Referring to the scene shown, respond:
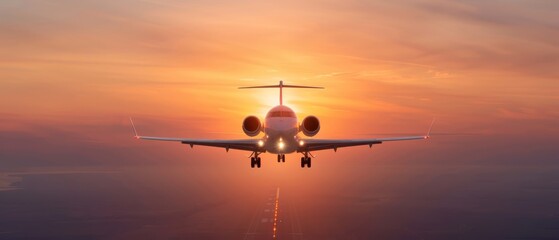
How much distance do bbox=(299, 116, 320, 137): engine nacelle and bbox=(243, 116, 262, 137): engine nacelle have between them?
4.73m

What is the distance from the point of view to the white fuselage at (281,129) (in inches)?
2377

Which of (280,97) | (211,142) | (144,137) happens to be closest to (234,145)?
(211,142)

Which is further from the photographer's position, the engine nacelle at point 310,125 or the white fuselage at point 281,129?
the engine nacelle at point 310,125

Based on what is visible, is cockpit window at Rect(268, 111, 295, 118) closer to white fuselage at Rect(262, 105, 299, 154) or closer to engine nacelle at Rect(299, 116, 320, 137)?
white fuselage at Rect(262, 105, 299, 154)

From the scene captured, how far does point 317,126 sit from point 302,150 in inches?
203

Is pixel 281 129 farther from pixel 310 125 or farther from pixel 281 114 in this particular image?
pixel 310 125

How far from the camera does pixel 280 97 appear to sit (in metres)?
82.1

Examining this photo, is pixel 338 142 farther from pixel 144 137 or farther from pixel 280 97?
pixel 144 137

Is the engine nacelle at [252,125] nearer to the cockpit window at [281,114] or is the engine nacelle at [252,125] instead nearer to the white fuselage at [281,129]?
the white fuselage at [281,129]

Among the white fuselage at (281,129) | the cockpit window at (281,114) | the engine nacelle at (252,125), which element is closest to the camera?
the white fuselage at (281,129)

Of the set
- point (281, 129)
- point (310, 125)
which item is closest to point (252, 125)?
point (281, 129)

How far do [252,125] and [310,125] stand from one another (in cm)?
625

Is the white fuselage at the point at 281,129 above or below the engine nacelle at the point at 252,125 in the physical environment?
below

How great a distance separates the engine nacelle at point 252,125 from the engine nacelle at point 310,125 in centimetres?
473
